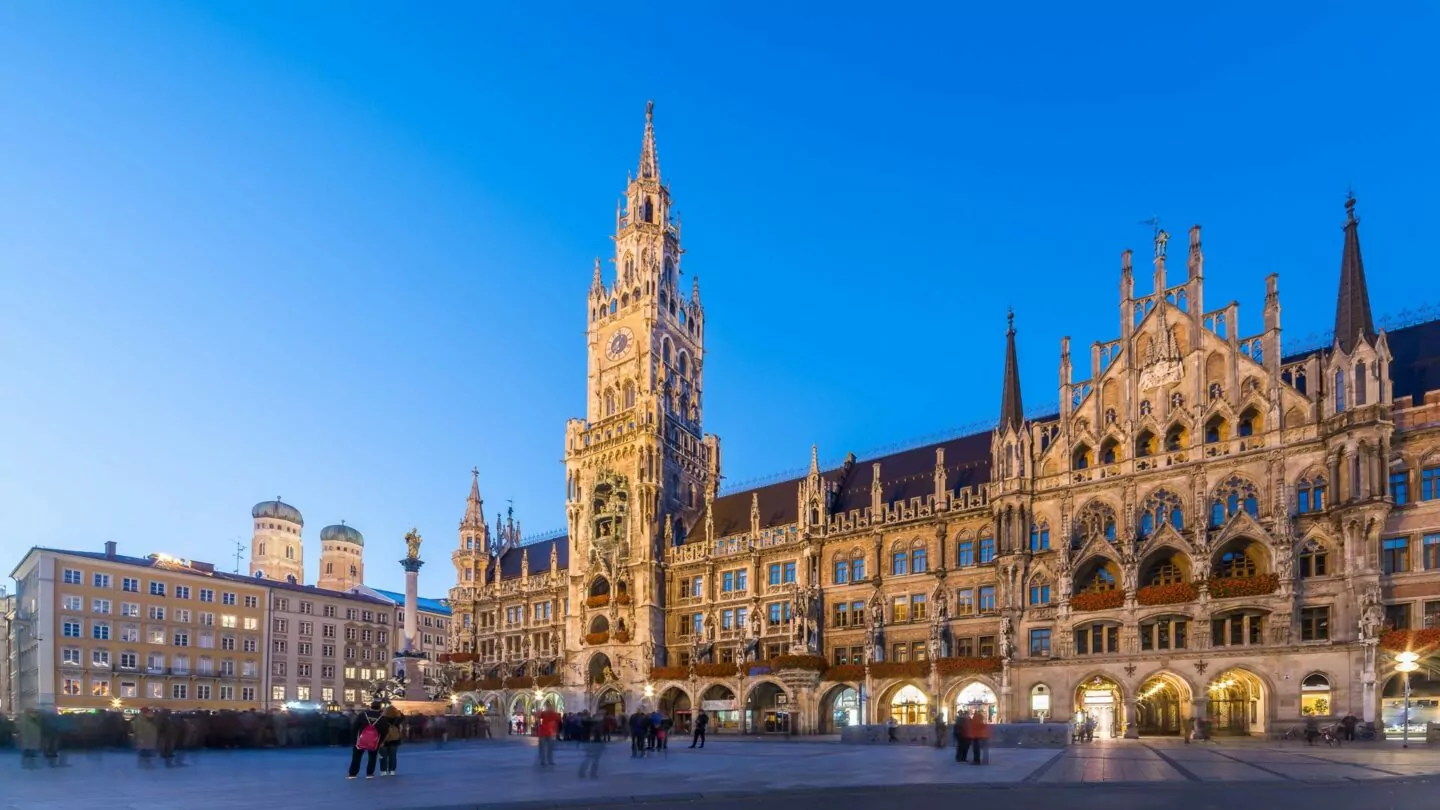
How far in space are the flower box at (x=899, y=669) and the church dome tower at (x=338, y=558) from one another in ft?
465

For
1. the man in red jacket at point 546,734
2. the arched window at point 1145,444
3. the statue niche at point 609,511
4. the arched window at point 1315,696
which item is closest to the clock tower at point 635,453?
the statue niche at point 609,511

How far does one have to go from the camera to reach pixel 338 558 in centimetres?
19125

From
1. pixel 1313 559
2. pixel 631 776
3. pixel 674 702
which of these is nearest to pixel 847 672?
pixel 674 702

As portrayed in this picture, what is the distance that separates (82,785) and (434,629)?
475 feet

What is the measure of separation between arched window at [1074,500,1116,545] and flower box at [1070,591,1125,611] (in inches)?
135

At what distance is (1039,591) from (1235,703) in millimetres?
11721

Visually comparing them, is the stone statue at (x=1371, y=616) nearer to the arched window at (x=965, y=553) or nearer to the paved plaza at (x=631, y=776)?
the paved plaza at (x=631, y=776)

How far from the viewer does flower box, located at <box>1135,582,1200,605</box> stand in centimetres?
5509

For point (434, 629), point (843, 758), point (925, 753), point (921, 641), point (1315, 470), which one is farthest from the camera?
point (434, 629)

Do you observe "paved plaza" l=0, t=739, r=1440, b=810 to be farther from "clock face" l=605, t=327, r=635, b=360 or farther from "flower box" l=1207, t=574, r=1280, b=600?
"clock face" l=605, t=327, r=635, b=360

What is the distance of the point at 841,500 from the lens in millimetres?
80312

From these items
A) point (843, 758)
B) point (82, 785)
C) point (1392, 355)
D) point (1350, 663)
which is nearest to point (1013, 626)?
point (1350, 663)

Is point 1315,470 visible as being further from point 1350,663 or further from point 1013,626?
point 1013,626

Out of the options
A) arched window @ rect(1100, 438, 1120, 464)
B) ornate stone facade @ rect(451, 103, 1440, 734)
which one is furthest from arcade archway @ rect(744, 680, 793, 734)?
arched window @ rect(1100, 438, 1120, 464)
